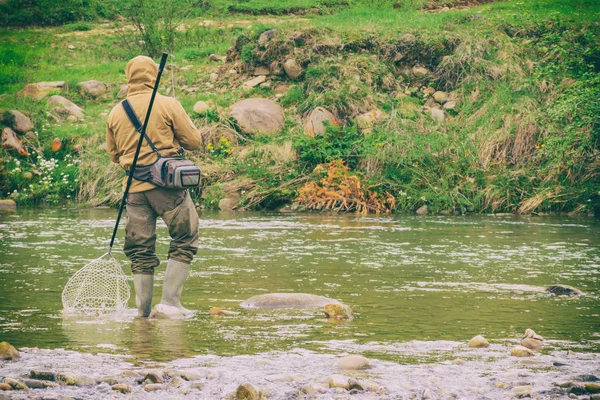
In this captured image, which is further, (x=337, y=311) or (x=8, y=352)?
(x=337, y=311)

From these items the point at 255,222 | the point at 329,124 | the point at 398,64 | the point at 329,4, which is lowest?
the point at 255,222

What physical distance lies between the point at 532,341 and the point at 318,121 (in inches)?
542

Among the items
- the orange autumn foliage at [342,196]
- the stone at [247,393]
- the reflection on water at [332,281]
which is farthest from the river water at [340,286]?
the orange autumn foliage at [342,196]

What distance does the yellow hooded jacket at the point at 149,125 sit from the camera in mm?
6816

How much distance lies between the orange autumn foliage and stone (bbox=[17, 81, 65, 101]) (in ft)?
26.0

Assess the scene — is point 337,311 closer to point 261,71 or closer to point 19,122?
point 19,122

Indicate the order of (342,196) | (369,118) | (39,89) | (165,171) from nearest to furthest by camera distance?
1. (165,171)
2. (342,196)
3. (369,118)
4. (39,89)

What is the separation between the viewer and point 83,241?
12039 mm

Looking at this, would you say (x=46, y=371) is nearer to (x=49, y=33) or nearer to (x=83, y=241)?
(x=83, y=241)

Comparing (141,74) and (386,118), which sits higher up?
(141,74)

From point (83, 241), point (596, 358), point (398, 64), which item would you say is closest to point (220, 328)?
point (596, 358)

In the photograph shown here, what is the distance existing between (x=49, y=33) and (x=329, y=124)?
15.0 m

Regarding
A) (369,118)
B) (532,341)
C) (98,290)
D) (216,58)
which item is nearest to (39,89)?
(216,58)

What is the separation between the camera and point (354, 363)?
16.7ft
